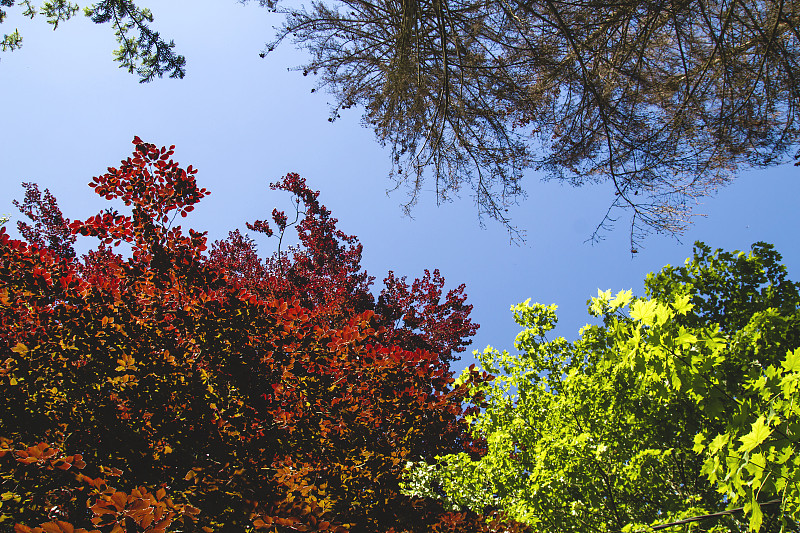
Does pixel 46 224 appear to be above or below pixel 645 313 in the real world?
above

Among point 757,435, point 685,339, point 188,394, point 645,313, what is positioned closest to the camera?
point 757,435

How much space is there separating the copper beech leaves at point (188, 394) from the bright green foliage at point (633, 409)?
1.72ft

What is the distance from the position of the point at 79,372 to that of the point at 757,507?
421cm

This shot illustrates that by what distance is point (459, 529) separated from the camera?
372 cm

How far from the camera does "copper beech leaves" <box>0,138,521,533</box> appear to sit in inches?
111

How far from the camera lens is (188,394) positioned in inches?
126

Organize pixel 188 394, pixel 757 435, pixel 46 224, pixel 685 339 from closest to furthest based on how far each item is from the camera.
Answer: pixel 757 435, pixel 685 339, pixel 188 394, pixel 46 224

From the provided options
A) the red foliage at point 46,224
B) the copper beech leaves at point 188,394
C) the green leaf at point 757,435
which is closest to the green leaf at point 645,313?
the green leaf at point 757,435

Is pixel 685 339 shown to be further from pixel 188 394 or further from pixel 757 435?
pixel 188 394

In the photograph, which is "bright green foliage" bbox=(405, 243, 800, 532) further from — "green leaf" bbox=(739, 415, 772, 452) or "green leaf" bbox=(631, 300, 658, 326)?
"green leaf" bbox=(739, 415, 772, 452)

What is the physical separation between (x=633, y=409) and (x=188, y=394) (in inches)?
141

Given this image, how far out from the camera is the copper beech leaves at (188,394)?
9.23ft

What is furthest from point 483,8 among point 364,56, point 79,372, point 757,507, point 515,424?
point 79,372

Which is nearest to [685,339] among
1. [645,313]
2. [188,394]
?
[645,313]
